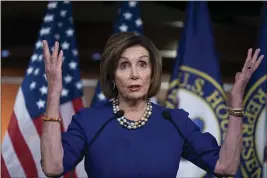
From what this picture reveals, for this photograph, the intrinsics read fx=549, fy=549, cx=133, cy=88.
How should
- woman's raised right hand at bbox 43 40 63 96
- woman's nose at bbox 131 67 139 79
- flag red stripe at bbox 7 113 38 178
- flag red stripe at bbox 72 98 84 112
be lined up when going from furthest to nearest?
flag red stripe at bbox 72 98 84 112 → flag red stripe at bbox 7 113 38 178 → woman's nose at bbox 131 67 139 79 → woman's raised right hand at bbox 43 40 63 96

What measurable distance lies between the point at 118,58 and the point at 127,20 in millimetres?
1731

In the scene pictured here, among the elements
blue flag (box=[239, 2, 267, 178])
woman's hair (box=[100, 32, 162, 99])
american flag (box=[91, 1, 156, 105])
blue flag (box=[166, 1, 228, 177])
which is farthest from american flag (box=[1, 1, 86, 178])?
woman's hair (box=[100, 32, 162, 99])

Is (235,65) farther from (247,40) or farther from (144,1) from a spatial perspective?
(144,1)

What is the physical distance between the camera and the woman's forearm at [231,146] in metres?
1.44

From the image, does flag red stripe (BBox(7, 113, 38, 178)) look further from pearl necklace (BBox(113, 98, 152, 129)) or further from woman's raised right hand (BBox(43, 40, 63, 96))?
woman's raised right hand (BBox(43, 40, 63, 96))

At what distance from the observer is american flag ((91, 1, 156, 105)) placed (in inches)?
126

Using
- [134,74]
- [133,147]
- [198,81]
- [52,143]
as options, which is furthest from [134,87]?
[198,81]

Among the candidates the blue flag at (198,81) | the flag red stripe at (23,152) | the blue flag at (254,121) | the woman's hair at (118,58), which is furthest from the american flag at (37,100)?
the woman's hair at (118,58)

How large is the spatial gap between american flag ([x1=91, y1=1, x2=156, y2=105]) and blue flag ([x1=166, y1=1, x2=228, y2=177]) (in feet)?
0.64

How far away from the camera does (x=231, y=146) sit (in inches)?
57.1

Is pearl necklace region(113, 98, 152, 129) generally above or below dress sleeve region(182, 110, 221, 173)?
above

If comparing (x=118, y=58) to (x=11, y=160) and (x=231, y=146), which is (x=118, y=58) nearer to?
(x=231, y=146)

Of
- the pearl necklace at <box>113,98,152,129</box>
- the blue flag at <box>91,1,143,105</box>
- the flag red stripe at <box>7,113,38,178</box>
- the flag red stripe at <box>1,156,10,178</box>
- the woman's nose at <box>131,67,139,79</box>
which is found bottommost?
the flag red stripe at <box>1,156,10,178</box>

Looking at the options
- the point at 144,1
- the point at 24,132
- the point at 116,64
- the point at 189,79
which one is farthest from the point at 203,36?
the point at 116,64
